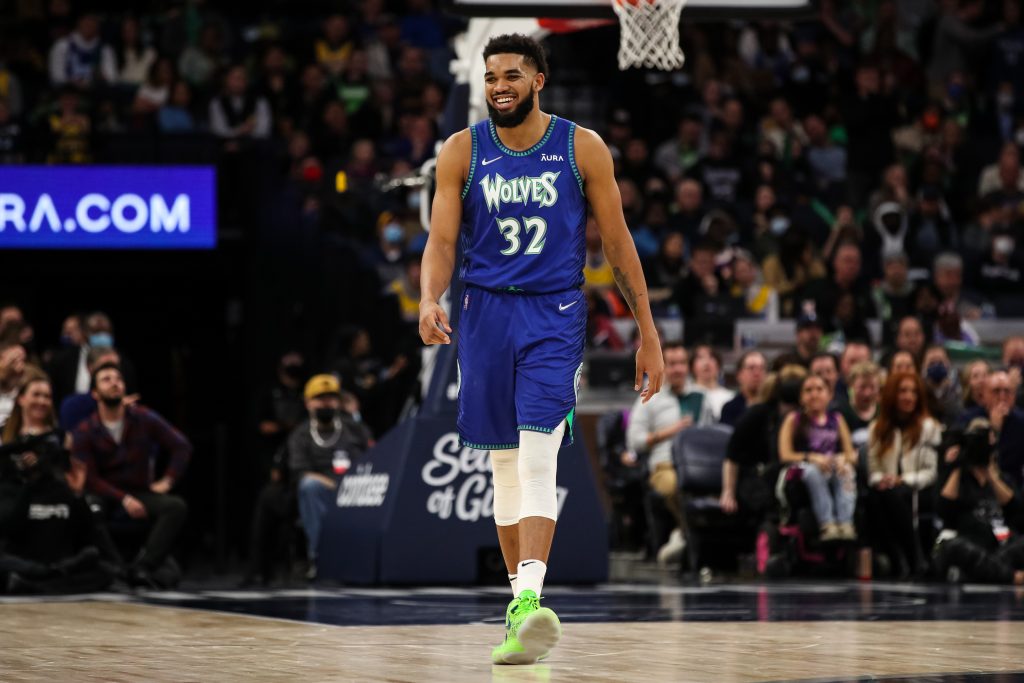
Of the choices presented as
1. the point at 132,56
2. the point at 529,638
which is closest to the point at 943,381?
the point at 529,638

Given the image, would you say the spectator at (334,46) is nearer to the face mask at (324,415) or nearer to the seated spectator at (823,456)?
the face mask at (324,415)

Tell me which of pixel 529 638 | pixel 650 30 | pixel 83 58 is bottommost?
pixel 529 638

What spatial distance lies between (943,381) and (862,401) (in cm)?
74

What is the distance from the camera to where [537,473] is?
6.80 m

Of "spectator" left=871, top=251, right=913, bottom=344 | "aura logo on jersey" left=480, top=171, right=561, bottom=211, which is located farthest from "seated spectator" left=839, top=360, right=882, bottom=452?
"aura logo on jersey" left=480, top=171, right=561, bottom=211

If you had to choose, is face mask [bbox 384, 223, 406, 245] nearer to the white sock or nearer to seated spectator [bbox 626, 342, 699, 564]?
seated spectator [bbox 626, 342, 699, 564]

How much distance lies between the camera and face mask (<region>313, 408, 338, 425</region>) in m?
13.9

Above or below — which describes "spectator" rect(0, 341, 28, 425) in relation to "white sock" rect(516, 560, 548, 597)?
above

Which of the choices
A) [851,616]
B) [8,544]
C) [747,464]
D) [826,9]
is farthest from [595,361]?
[826,9]

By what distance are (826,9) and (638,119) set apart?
326cm

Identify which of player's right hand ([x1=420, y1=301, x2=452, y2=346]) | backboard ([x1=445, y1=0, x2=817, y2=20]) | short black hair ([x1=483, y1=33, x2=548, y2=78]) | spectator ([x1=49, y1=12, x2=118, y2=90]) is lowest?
player's right hand ([x1=420, y1=301, x2=452, y2=346])

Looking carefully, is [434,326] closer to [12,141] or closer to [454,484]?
[454,484]

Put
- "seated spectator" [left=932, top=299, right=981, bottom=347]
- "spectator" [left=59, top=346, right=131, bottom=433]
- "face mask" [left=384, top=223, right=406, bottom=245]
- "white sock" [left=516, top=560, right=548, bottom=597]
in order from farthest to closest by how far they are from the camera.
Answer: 1. "face mask" [left=384, top=223, right=406, bottom=245]
2. "seated spectator" [left=932, top=299, right=981, bottom=347]
3. "spectator" [left=59, top=346, right=131, bottom=433]
4. "white sock" [left=516, top=560, right=548, bottom=597]

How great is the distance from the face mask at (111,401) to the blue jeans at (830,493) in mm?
4828
